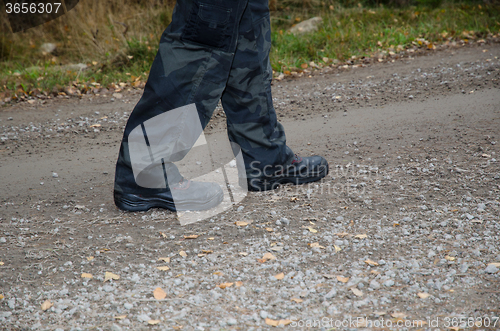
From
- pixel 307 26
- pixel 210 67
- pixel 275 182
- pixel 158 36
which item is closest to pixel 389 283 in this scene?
pixel 275 182

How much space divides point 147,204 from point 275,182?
86cm

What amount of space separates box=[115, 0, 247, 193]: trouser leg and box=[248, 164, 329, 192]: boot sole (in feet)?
2.09

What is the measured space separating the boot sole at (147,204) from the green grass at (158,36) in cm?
324

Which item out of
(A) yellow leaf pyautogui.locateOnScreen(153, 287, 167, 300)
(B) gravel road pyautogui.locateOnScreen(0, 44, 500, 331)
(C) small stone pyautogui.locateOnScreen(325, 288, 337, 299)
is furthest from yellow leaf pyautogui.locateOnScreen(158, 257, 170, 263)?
(C) small stone pyautogui.locateOnScreen(325, 288, 337, 299)

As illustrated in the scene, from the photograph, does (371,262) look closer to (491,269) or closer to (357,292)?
(357,292)

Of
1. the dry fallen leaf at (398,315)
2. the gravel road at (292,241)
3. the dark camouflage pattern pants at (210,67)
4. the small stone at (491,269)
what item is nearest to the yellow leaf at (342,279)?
the gravel road at (292,241)

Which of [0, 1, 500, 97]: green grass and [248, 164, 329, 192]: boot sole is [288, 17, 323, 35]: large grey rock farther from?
[248, 164, 329, 192]: boot sole

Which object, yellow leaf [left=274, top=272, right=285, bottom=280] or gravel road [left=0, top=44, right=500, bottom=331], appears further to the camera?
yellow leaf [left=274, top=272, right=285, bottom=280]

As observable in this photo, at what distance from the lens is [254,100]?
7.98 feet

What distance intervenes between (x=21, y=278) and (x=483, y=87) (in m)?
4.36

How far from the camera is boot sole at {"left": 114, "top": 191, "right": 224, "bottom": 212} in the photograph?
→ 2375mm

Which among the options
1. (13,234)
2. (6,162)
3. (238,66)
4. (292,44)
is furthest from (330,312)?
(292,44)

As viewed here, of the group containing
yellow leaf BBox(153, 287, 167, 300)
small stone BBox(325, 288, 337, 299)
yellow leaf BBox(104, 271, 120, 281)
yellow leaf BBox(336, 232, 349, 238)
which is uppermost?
yellow leaf BBox(104, 271, 120, 281)

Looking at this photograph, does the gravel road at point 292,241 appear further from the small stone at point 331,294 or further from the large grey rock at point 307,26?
the large grey rock at point 307,26
